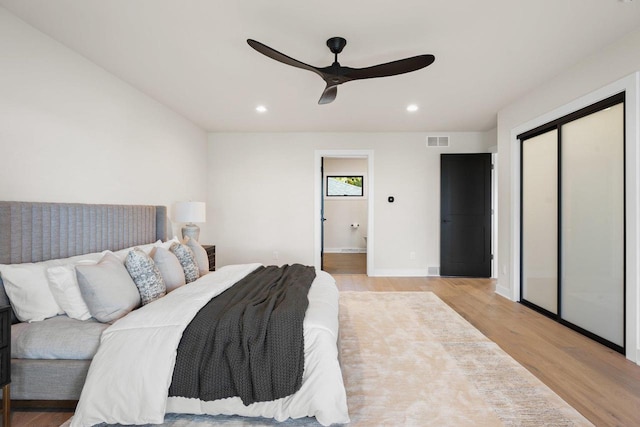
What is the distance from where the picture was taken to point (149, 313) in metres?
1.79

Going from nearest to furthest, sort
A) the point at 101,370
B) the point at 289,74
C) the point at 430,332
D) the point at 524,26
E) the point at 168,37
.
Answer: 1. the point at 101,370
2. the point at 524,26
3. the point at 168,37
4. the point at 430,332
5. the point at 289,74

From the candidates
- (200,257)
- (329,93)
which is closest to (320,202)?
(200,257)

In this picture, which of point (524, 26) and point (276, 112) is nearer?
point (524, 26)

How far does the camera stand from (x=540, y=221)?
12.1 feet

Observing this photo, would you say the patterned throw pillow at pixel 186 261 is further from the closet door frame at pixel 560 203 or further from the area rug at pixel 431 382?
the closet door frame at pixel 560 203

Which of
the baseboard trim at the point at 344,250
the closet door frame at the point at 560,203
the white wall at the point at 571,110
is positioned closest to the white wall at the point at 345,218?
the baseboard trim at the point at 344,250

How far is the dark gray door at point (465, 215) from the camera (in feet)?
17.7

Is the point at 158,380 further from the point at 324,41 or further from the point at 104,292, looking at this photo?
the point at 324,41

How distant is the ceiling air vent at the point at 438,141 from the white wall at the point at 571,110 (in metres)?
1.17

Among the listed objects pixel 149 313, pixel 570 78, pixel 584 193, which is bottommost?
pixel 149 313

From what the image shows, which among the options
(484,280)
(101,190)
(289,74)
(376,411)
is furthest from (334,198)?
(376,411)

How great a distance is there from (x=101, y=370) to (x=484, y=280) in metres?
5.32

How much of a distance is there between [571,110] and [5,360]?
4.72 m

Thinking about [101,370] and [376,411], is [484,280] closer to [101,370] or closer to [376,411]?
[376,411]
